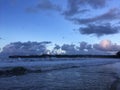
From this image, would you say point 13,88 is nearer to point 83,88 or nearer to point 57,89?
point 57,89

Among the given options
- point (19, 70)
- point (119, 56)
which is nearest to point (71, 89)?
point (19, 70)

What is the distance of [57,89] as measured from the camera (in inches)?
815

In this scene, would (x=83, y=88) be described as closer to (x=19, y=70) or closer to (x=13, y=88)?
(x=13, y=88)

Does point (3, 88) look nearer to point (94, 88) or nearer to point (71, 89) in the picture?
point (71, 89)

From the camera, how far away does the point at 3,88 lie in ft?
68.7

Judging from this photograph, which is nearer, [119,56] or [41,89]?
[41,89]

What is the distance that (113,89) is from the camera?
67.3 ft

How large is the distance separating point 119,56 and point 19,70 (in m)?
132

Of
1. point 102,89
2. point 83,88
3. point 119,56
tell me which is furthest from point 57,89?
point 119,56

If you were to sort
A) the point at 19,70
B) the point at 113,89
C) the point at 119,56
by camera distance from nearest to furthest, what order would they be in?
the point at 113,89 → the point at 19,70 → the point at 119,56

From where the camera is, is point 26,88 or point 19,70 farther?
A: point 19,70

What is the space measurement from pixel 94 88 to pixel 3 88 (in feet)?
24.8

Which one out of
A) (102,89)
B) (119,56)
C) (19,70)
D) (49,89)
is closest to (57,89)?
(49,89)

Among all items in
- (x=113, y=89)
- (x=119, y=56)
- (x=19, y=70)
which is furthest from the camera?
(x=119, y=56)
